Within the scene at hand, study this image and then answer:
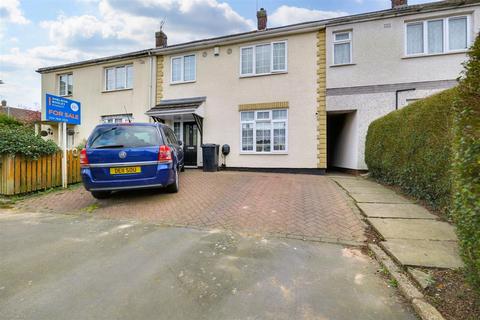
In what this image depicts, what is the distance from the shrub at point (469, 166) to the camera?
6.23ft

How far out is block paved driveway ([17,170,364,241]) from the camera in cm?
417

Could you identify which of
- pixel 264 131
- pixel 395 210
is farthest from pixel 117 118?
pixel 395 210

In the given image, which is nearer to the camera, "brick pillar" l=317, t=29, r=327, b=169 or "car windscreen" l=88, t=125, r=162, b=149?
"car windscreen" l=88, t=125, r=162, b=149

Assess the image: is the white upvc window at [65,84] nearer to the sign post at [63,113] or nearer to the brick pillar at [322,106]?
the sign post at [63,113]

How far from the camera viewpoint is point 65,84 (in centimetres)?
1543

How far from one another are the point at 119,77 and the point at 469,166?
618 inches

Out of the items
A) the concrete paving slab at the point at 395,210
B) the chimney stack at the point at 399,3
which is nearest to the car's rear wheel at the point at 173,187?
the concrete paving slab at the point at 395,210

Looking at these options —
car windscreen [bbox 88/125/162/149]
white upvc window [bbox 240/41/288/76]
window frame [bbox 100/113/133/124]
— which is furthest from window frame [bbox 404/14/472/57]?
window frame [bbox 100/113/133/124]

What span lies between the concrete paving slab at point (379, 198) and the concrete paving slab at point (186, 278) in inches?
115

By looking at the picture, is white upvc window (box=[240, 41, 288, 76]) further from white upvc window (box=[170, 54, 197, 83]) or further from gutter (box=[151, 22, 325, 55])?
white upvc window (box=[170, 54, 197, 83])

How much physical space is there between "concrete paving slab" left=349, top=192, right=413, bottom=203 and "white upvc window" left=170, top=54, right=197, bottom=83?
31.7ft

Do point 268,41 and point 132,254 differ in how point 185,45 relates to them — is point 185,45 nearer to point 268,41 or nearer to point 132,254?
point 268,41

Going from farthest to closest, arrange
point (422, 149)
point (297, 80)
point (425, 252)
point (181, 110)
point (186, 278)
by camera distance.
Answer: point (181, 110) → point (297, 80) → point (422, 149) → point (425, 252) → point (186, 278)

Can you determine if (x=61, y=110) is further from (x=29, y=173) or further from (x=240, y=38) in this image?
(x=240, y=38)
